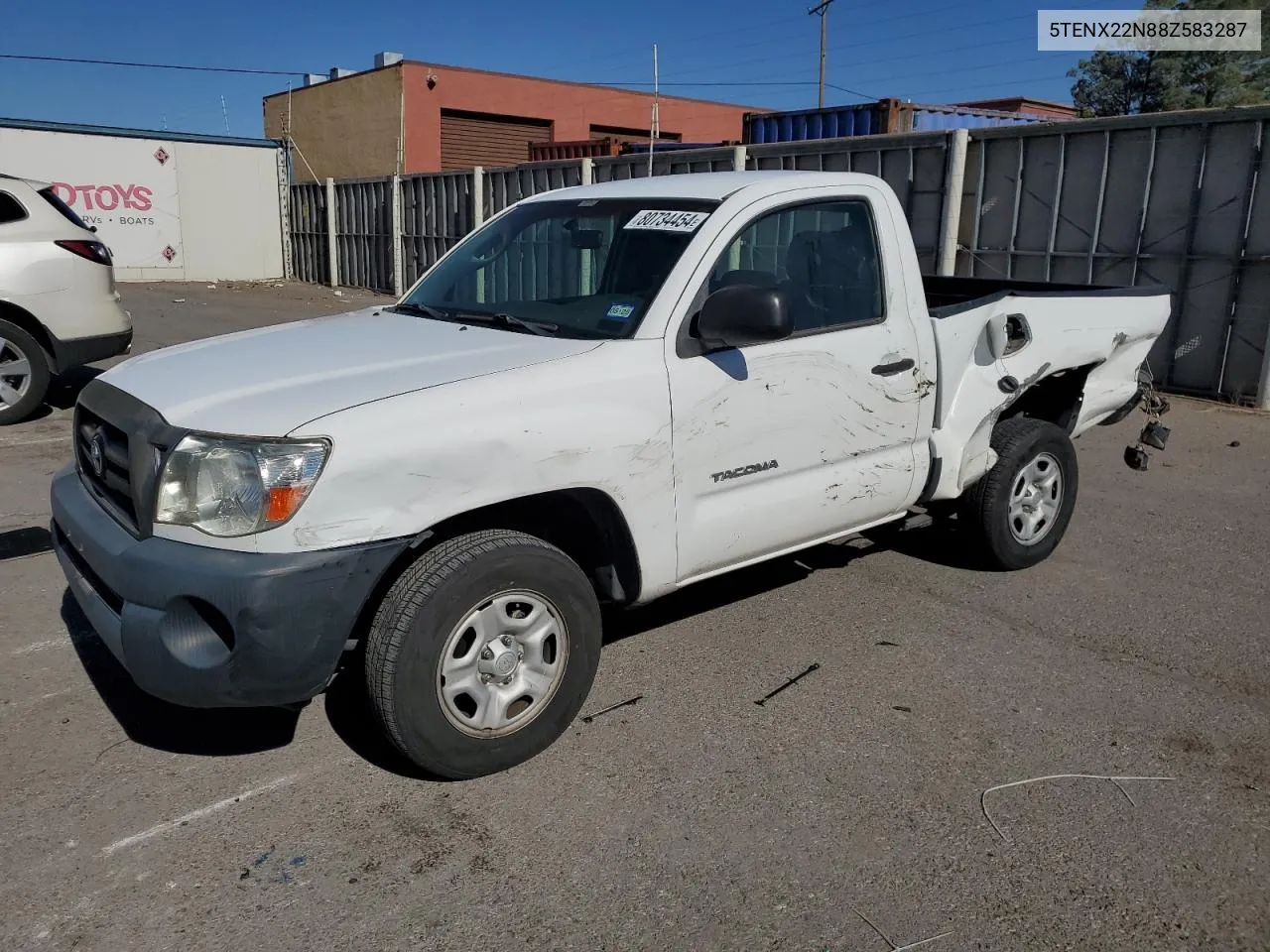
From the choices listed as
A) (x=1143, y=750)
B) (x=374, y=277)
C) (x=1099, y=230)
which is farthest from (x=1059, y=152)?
(x=374, y=277)

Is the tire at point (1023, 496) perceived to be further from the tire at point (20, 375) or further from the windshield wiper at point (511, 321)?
the tire at point (20, 375)

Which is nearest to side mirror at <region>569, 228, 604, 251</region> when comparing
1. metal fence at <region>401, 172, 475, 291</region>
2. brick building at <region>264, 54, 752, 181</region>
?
metal fence at <region>401, 172, 475, 291</region>

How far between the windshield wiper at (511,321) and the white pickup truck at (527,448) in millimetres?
16

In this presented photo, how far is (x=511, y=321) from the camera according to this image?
12.7 feet

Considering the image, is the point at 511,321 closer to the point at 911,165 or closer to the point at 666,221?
the point at 666,221

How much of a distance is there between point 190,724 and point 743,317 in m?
2.33

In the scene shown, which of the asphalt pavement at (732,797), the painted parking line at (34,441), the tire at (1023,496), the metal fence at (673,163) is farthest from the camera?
the metal fence at (673,163)

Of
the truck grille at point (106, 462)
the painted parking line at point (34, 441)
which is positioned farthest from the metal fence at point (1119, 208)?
the truck grille at point (106, 462)

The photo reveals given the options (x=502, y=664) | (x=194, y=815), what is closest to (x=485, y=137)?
(x=502, y=664)

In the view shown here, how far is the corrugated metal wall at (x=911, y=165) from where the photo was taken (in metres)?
11.5

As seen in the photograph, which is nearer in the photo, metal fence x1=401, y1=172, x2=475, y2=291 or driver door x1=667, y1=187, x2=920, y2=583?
driver door x1=667, y1=187, x2=920, y2=583

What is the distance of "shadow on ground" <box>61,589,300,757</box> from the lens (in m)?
3.50

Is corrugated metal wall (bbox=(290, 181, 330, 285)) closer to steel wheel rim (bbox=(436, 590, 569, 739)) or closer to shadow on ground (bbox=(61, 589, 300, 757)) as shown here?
shadow on ground (bbox=(61, 589, 300, 757))

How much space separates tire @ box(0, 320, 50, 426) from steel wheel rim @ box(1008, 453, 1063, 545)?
23.6 feet
